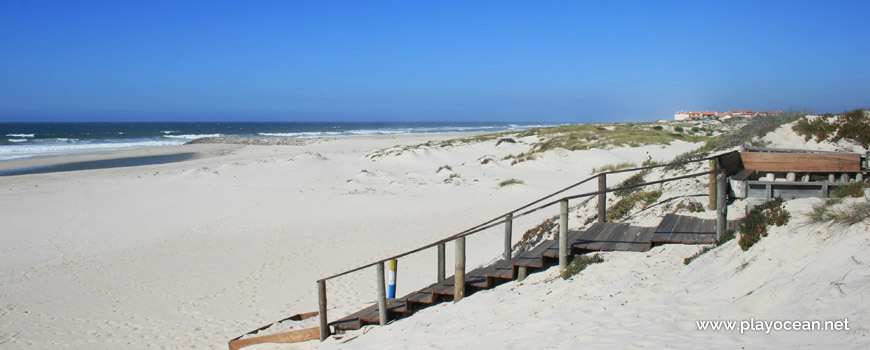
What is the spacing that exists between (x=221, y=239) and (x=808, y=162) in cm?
1282

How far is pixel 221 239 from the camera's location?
1449cm

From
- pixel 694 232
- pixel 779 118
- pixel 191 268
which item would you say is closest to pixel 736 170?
pixel 694 232

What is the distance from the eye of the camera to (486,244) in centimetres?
1280

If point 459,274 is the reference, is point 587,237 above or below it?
above

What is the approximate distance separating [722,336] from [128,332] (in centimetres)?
835

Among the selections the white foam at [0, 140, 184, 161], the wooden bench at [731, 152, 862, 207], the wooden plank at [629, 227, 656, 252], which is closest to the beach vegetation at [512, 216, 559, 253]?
the wooden plank at [629, 227, 656, 252]

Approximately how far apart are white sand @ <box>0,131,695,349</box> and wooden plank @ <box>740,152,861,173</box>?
502cm

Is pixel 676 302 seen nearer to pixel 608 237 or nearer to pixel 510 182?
pixel 608 237

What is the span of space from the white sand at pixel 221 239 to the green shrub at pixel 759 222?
72.6 inches

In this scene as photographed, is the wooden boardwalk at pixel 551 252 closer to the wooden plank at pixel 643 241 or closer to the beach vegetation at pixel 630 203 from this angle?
the wooden plank at pixel 643 241

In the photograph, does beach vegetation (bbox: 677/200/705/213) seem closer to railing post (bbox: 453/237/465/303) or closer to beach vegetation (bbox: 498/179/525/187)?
railing post (bbox: 453/237/465/303)

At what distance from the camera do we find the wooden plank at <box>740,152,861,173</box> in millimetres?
8405

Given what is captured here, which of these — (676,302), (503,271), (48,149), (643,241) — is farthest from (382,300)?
(48,149)

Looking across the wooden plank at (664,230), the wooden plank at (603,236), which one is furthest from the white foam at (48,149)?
the wooden plank at (664,230)
